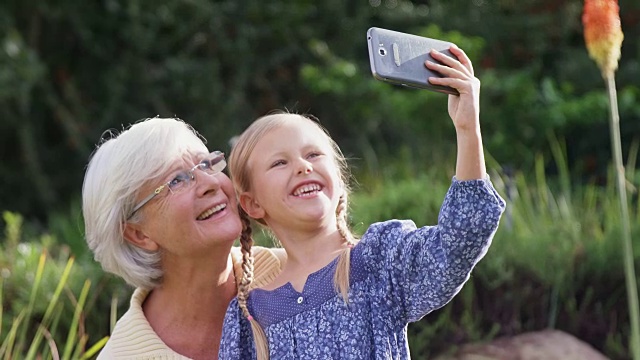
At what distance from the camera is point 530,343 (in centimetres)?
410

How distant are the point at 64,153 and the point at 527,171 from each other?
13.0ft

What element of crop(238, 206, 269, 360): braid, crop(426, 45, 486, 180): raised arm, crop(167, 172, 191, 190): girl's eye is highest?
crop(426, 45, 486, 180): raised arm

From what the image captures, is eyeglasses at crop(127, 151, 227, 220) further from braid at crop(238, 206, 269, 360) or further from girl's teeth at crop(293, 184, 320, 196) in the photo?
girl's teeth at crop(293, 184, 320, 196)

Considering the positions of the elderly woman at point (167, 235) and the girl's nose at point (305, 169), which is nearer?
the girl's nose at point (305, 169)

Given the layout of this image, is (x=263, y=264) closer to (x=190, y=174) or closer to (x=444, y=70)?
(x=190, y=174)

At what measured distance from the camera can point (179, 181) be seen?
310 centimetres

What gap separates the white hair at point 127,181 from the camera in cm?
313

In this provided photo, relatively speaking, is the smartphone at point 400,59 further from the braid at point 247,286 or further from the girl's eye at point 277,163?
the braid at point 247,286

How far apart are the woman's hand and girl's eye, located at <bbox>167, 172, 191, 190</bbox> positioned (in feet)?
3.25

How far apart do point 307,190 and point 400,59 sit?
43 cm

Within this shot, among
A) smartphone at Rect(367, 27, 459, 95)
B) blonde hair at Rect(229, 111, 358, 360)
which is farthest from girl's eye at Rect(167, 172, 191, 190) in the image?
smartphone at Rect(367, 27, 459, 95)

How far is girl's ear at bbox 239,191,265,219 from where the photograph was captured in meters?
2.77

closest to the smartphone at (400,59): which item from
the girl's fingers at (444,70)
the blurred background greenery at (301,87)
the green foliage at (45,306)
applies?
the girl's fingers at (444,70)

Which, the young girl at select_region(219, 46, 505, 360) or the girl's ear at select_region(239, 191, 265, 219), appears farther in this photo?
the girl's ear at select_region(239, 191, 265, 219)
